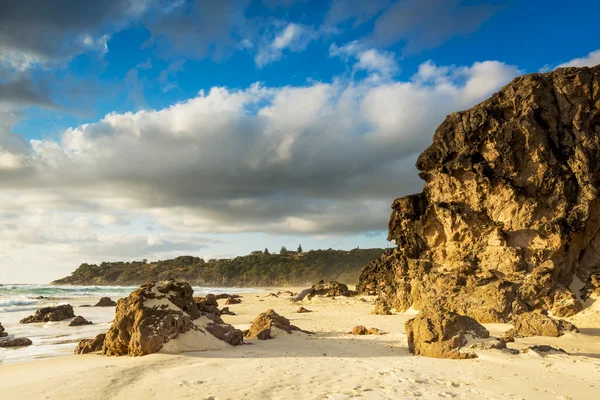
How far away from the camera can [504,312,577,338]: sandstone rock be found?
10992 mm

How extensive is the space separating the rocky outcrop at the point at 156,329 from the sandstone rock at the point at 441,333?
179 inches

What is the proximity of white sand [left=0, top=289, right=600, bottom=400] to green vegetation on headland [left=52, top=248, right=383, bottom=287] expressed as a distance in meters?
67.0

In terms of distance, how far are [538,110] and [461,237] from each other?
19.4ft

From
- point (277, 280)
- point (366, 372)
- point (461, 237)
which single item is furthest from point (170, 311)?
point (277, 280)

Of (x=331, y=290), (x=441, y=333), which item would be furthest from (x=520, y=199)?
(x=331, y=290)

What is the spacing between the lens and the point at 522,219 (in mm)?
15406

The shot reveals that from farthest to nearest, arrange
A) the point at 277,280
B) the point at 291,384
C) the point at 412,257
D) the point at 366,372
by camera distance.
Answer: the point at 277,280 → the point at 412,257 → the point at 366,372 → the point at 291,384

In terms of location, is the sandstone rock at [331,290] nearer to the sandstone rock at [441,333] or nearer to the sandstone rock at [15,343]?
the sandstone rock at [15,343]

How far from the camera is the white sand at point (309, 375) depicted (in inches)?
239

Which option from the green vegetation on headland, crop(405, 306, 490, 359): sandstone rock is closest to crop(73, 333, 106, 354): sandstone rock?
crop(405, 306, 490, 359): sandstone rock

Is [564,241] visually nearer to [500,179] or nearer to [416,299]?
[500,179]

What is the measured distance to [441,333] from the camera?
29.7ft

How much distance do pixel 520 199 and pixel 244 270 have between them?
254ft

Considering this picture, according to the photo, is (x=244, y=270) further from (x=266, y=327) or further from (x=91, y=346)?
(x=91, y=346)
